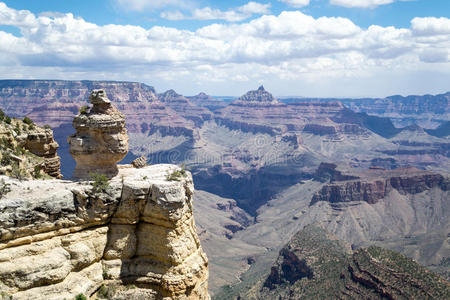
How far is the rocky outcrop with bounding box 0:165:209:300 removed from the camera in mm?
25281

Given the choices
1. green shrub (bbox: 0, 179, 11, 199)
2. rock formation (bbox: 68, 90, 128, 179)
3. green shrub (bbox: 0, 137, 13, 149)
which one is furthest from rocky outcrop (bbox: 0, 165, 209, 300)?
green shrub (bbox: 0, 137, 13, 149)

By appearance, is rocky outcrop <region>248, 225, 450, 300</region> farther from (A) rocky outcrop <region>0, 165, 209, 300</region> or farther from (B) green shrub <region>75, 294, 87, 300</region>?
(B) green shrub <region>75, 294, 87, 300</region>

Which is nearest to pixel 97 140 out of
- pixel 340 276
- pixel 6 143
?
pixel 6 143

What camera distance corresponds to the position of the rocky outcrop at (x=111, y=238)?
2528 centimetres

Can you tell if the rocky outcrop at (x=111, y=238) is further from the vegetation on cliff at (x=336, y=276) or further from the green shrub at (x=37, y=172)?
the vegetation on cliff at (x=336, y=276)

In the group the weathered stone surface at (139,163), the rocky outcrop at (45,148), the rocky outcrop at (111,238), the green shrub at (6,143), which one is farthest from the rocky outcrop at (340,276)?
the green shrub at (6,143)

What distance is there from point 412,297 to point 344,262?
25.6 m

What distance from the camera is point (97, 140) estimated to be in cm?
3312

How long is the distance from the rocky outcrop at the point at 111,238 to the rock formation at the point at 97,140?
340 centimetres

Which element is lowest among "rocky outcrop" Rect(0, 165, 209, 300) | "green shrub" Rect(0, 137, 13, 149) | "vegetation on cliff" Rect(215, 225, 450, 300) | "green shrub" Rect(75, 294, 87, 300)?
"vegetation on cliff" Rect(215, 225, 450, 300)

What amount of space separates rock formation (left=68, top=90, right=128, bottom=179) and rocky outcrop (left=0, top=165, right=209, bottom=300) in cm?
340

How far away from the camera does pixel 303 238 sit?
140m

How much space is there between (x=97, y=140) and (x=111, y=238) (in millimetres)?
8741

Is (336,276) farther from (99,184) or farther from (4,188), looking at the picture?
(4,188)
